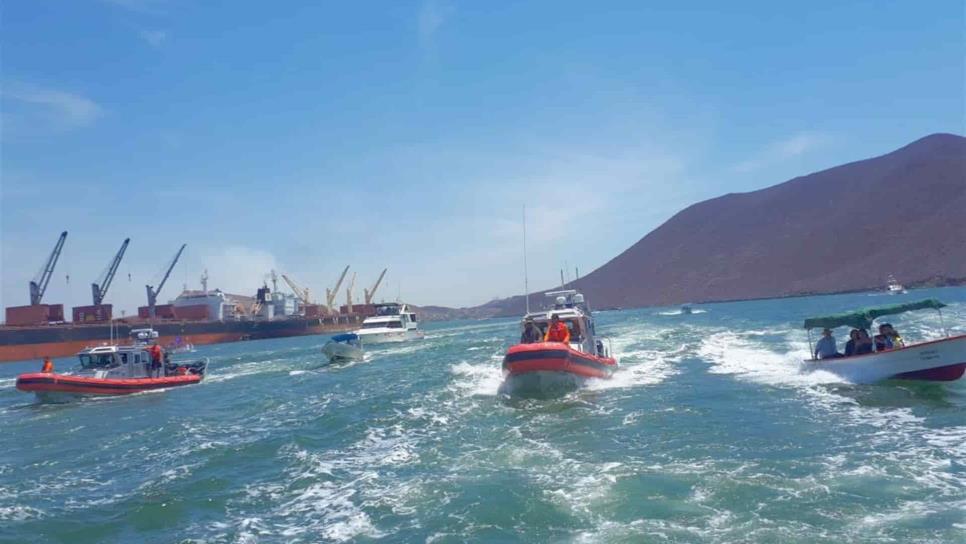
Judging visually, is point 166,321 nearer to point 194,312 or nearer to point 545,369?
→ point 194,312

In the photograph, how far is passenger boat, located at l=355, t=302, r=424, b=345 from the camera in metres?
58.9

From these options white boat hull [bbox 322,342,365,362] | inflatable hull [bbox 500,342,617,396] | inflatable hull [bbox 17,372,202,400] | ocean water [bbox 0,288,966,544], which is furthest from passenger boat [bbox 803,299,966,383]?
white boat hull [bbox 322,342,365,362]

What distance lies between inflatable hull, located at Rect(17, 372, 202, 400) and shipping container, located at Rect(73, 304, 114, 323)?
226ft

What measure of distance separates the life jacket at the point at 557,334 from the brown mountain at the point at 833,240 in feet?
361

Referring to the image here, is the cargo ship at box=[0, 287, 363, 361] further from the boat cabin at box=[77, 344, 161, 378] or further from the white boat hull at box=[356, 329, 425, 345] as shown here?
the white boat hull at box=[356, 329, 425, 345]

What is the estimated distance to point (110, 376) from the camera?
27.3 metres

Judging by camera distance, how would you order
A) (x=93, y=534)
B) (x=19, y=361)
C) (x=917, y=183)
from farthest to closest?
(x=917, y=183) < (x=19, y=361) < (x=93, y=534)

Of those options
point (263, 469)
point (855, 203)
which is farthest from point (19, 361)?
point (855, 203)

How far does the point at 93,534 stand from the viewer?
9367 millimetres

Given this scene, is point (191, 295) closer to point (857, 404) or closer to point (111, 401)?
point (111, 401)

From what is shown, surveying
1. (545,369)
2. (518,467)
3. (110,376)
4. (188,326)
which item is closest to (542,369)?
(545,369)

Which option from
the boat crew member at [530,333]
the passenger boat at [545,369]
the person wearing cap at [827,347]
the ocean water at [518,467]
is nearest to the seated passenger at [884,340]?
the person wearing cap at [827,347]

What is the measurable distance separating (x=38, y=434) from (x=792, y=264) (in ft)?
505

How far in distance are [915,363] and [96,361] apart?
28.1 meters
